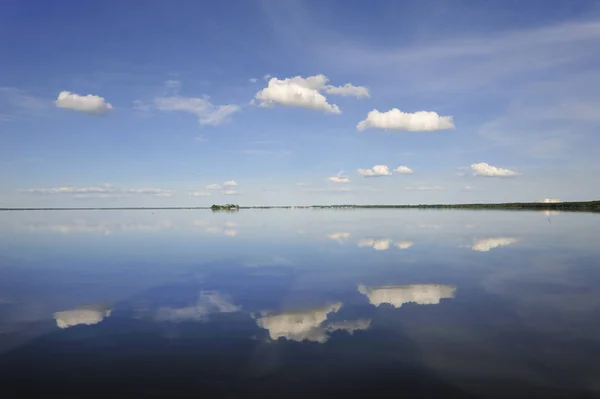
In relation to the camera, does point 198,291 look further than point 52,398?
Yes

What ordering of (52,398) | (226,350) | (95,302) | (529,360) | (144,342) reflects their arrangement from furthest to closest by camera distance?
1. (95,302)
2. (144,342)
3. (226,350)
4. (529,360)
5. (52,398)

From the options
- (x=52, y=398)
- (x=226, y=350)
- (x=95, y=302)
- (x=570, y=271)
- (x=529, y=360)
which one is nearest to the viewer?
(x=52, y=398)

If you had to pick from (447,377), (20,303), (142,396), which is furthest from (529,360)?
(20,303)

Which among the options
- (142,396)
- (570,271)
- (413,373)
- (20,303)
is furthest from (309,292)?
(570,271)

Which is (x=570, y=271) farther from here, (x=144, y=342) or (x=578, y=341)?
(x=144, y=342)

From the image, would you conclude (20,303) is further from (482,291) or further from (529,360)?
(482,291)

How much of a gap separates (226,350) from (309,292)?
9.20m

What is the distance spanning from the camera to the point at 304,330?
1504 cm

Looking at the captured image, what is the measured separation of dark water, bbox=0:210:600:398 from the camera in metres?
10.6

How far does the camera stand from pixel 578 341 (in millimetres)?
13594

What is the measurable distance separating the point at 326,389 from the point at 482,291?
14750mm

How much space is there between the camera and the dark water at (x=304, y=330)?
10.6m

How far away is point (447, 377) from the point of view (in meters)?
10.8

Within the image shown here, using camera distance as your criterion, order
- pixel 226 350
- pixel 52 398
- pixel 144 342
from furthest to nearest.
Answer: pixel 144 342
pixel 226 350
pixel 52 398
